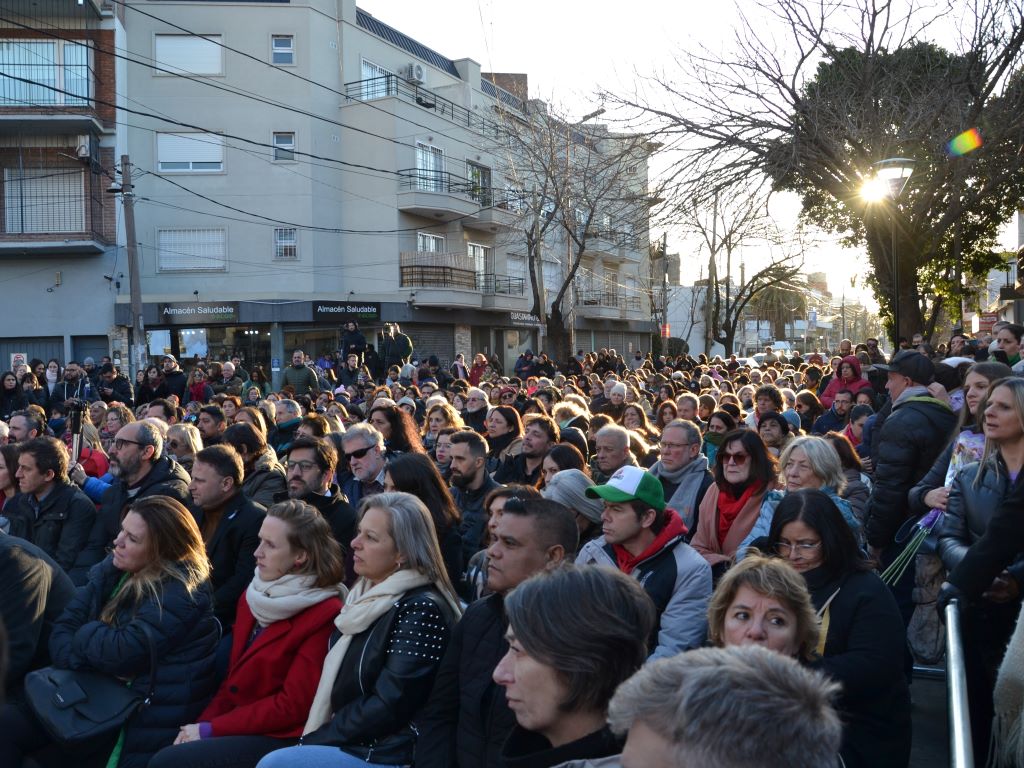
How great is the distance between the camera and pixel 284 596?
444 cm

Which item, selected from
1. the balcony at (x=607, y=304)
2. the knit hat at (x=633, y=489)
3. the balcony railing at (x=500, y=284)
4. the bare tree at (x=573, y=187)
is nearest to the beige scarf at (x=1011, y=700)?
the knit hat at (x=633, y=489)

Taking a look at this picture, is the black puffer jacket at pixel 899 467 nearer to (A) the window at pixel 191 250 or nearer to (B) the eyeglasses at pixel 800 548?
(B) the eyeglasses at pixel 800 548

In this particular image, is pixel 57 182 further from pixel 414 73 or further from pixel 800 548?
pixel 800 548

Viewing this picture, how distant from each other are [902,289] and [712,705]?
56.2 feet

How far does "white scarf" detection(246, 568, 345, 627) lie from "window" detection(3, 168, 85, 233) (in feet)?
93.1

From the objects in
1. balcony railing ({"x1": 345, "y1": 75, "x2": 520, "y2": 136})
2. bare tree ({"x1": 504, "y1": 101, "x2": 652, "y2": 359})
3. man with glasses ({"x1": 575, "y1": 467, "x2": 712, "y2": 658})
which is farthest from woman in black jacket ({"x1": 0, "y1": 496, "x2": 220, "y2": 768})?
balcony railing ({"x1": 345, "y1": 75, "x2": 520, "y2": 136})

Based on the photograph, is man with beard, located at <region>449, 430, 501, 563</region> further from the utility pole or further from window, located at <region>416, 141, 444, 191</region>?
window, located at <region>416, 141, 444, 191</region>

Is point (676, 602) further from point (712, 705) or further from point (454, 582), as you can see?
point (712, 705)

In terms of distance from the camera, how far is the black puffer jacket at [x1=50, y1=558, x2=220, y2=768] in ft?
14.2

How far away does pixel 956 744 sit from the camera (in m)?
2.88

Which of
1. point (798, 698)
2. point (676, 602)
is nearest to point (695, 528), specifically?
point (676, 602)

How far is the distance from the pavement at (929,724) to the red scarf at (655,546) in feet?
5.38

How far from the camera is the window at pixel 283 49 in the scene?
32.8m

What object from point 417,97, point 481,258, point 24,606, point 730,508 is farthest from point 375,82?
point 24,606
